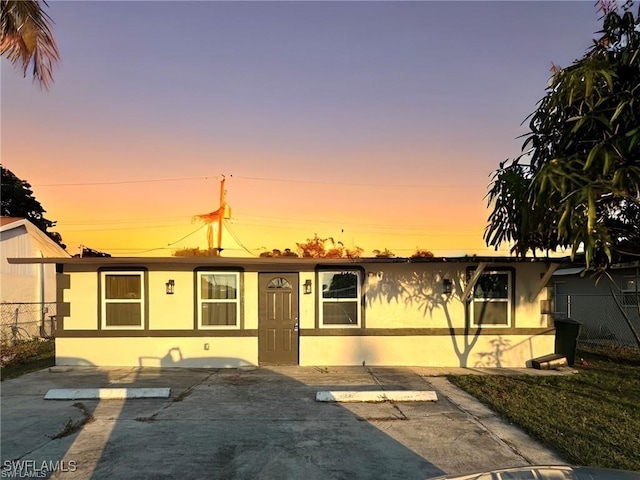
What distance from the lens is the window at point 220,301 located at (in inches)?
453

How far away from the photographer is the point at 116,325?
11.5 metres

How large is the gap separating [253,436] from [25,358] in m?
10.1

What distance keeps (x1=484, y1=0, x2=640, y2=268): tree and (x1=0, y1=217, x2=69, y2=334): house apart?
1697cm

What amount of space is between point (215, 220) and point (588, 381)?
80.4 feet

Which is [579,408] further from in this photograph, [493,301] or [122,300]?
[122,300]

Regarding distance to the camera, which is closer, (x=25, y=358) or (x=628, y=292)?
(x=25, y=358)

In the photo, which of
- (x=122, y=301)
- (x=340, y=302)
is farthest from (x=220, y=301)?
(x=340, y=302)

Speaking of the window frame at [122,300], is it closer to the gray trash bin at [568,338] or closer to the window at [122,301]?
the window at [122,301]

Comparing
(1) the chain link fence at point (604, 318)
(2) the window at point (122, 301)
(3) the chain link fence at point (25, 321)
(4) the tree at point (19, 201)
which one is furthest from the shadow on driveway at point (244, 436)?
(4) the tree at point (19, 201)

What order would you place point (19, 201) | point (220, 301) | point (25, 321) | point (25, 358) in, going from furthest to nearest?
point (19, 201)
point (25, 321)
point (25, 358)
point (220, 301)

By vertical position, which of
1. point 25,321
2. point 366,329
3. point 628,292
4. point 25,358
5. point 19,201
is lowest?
point 25,358

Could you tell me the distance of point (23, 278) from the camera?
64.0 feet

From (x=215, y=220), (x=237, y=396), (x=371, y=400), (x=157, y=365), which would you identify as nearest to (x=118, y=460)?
(x=237, y=396)

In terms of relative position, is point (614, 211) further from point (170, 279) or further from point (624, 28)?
point (170, 279)
